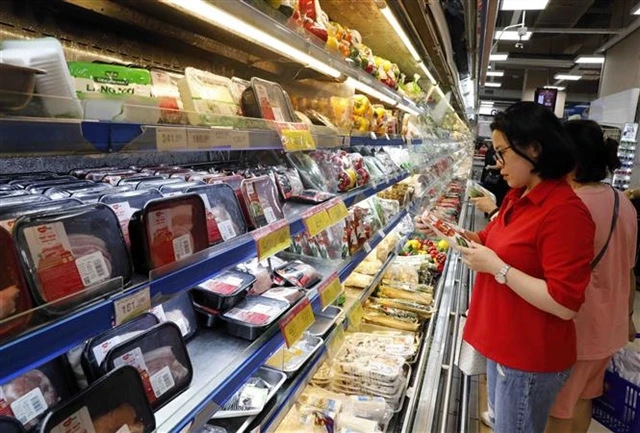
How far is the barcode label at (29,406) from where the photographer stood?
783 mm

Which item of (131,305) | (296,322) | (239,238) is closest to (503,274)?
(296,322)

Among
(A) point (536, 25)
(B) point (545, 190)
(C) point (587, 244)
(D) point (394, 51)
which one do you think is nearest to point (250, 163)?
(B) point (545, 190)

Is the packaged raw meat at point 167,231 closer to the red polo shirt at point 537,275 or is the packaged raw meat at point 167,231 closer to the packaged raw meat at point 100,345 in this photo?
the packaged raw meat at point 100,345

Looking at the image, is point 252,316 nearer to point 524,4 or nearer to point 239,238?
point 239,238

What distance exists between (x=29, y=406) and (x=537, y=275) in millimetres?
1602

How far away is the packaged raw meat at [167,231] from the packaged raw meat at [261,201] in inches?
10.9

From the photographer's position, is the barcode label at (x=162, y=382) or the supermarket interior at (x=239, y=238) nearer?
the supermarket interior at (x=239, y=238)

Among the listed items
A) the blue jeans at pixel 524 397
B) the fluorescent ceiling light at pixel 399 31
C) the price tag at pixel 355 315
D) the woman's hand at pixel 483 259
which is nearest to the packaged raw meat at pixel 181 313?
the price tag at pixel 355 315

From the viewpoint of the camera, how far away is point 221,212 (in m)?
1.19

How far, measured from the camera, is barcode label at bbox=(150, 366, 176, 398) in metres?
0.97

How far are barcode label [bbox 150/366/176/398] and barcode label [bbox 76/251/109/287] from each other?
0.32 metres

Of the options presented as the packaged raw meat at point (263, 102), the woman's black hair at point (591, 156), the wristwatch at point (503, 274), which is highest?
the packaged raw meat at point (263, 102)

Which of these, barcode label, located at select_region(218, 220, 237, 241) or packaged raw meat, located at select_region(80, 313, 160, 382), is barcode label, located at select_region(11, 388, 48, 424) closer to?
packaged raw meat, located at select_region(80, 313, 160, 382)

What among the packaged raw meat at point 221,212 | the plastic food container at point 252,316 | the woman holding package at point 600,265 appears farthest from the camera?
the woman holding package at point 600,265
